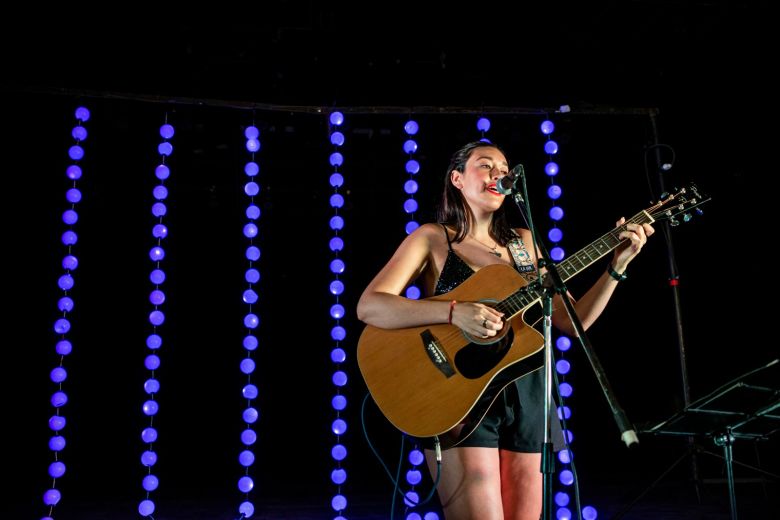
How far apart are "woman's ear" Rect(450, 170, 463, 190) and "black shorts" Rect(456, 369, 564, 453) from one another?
822 millimetres

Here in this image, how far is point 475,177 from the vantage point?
2426 millimetres

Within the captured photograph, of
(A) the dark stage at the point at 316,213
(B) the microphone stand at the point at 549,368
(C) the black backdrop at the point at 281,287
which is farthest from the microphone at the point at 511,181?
(C) the black backdrop at the point at 281,287

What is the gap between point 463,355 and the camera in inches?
84.0

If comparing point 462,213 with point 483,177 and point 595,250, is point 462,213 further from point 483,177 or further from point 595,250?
point 595,250

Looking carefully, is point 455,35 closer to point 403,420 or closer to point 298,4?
point 298,4

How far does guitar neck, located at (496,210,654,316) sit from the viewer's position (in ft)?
6.87

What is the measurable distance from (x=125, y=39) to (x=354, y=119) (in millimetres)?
1896

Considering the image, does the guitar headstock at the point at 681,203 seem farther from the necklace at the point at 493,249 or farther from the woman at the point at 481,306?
the necklace at the point at 493,249

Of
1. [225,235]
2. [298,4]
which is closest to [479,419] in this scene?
[298,4]

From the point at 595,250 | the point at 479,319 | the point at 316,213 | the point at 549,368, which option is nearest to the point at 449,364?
the point at 479,319

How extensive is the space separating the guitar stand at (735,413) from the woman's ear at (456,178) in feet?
3.72

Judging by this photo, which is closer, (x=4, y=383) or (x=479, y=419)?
(x=479, y=419)

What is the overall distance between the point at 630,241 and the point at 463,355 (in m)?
0.69

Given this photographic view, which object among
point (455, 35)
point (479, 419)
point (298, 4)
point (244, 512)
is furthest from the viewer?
point (455, 35)
